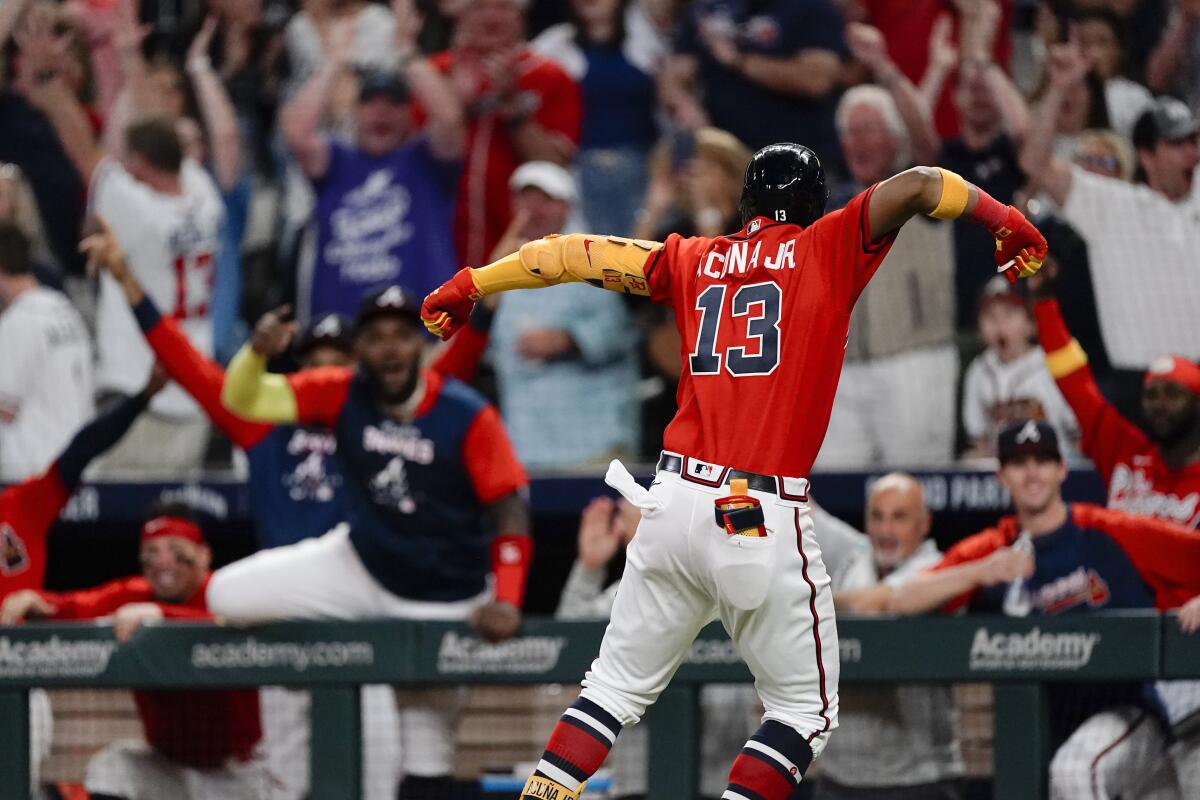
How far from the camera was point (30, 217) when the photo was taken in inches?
319

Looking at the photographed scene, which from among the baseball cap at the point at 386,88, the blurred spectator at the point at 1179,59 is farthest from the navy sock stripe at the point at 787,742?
the baseball cap at the point at 386,88

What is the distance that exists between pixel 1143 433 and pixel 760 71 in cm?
251

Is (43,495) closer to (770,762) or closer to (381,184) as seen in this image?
(381,184)

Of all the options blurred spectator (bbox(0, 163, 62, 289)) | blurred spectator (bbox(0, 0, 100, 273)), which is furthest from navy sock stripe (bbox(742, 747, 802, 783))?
blurred spectator (bbox(0, 0, 100, 273))

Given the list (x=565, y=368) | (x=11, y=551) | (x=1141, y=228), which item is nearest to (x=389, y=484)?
(x=11, y=551)

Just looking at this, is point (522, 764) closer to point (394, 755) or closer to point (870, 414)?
point (394, 755)

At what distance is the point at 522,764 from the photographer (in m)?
5.59

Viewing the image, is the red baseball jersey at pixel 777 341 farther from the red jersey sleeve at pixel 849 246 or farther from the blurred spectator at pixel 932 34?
the blurred spectator at pixel 932 34

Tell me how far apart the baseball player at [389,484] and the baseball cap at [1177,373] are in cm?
206

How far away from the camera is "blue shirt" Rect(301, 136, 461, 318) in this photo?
757 cm

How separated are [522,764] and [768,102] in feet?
10.9

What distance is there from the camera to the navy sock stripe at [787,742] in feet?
13.1

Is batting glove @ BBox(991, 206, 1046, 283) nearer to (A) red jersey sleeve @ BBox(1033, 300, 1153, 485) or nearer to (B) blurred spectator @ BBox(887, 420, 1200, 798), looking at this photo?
(B) blurred spectator @ BBox(887, 420, 1200, 798)

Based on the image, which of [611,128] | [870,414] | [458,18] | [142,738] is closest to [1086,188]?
[870,414]
